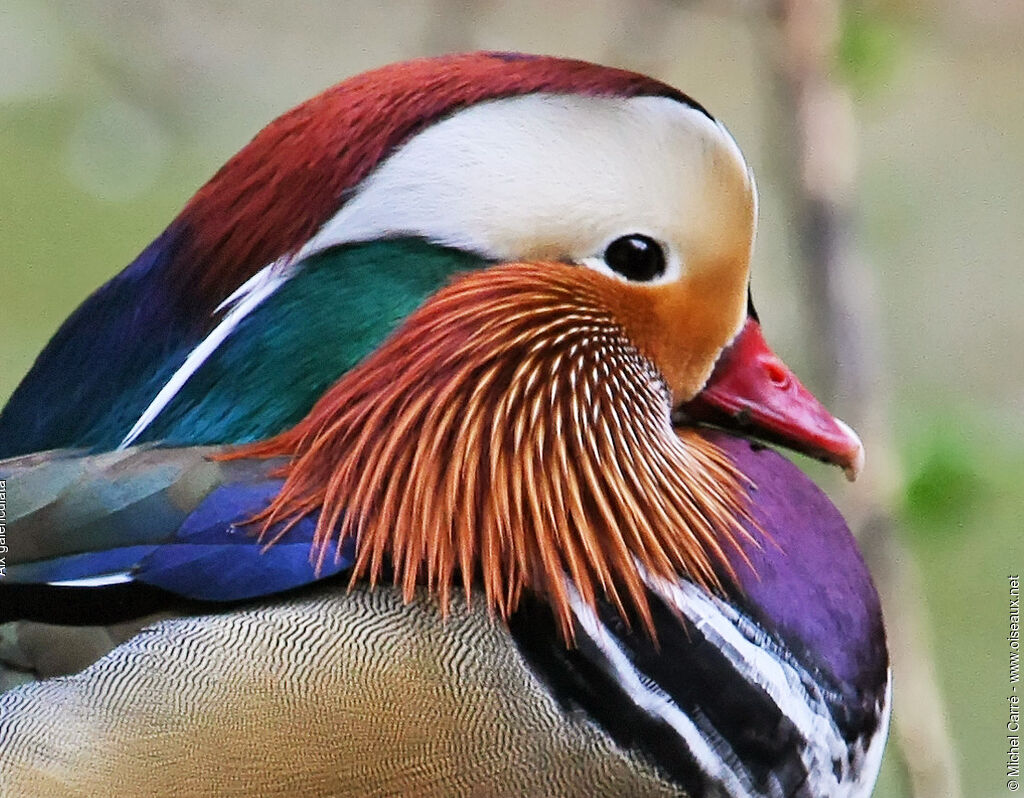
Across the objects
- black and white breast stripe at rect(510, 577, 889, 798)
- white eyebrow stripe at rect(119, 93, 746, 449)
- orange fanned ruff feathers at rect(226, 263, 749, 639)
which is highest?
white eyebrow stripe at rect(119, 93, 746, 449)

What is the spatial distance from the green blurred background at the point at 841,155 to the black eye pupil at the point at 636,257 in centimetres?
25

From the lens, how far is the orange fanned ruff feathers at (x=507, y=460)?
62 cm

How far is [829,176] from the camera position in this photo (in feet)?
3.00

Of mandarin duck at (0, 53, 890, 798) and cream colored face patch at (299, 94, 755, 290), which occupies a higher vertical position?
cream colored face patch at (299, 94, 755, 290)

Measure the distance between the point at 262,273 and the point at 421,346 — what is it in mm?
95

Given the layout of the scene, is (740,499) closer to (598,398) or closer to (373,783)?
(598,398)

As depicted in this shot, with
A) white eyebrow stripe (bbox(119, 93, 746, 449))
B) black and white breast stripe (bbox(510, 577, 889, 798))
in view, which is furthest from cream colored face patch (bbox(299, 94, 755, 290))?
black and white breast stripe (bbox(510, 577, 889, 798))

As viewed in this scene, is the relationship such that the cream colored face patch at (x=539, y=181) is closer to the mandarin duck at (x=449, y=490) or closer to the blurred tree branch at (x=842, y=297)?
the mandarin duck at (x=449, y=490)

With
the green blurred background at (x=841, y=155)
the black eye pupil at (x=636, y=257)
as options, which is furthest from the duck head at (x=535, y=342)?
the green blurred background at (x=841, y=155)

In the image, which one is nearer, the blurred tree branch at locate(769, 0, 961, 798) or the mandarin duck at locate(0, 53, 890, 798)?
the mandarin duck at locate(0, 53, 890, 798)

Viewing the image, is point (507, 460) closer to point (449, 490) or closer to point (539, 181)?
point (449, 490)

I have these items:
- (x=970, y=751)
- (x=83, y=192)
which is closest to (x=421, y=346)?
(x=83, y=192)

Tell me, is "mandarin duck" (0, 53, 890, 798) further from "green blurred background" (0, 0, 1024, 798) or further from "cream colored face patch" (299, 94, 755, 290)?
"green blurred background" (0, 0, 1024, 798)

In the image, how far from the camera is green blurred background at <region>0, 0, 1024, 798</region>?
918 millimetres
